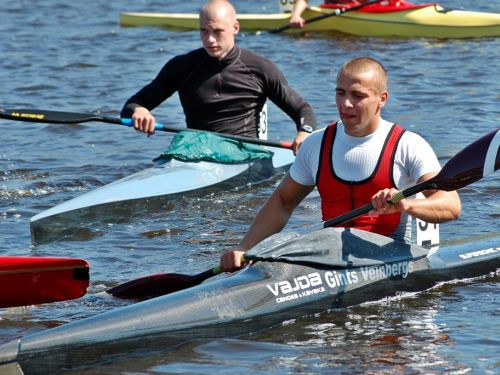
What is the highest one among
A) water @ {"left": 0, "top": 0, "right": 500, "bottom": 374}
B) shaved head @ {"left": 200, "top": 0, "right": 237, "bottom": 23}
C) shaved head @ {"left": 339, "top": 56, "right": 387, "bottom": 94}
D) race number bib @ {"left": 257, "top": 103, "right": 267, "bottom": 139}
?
shaved head @ {"left": 200, "top": 0, "right": 237, "bottom": 23}

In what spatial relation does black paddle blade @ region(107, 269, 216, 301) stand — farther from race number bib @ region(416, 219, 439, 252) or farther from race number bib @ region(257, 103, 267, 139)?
race number bib @ region(257, 103, 267, 139)

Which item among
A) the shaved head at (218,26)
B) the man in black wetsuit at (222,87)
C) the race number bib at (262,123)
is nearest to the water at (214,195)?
the race number bib at (262,123)

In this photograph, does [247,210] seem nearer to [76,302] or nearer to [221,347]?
[76,302]

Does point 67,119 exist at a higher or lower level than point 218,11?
lower

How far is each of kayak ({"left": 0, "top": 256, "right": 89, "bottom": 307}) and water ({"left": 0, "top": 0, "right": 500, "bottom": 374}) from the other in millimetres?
163

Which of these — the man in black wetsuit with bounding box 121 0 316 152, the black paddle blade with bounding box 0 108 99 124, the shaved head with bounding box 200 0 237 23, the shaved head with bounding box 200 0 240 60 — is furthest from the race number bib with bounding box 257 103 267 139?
the black paddle blade with bounding box 0 108 99 124

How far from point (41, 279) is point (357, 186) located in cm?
161

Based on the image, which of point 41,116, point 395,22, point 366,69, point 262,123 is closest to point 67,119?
point 41,116

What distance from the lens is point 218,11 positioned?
7793 millimetres

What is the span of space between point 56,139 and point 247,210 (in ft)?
10.6

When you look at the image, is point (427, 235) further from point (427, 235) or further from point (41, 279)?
point (41, 279)

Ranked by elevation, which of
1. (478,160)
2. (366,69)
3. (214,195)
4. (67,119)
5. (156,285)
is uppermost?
(366,69)

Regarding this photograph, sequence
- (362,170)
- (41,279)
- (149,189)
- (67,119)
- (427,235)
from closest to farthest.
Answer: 1. (362,170)
2. (41,279)
3. (427,235)
4. (149,189)
5. (67,119)

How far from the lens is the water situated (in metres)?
5.15
